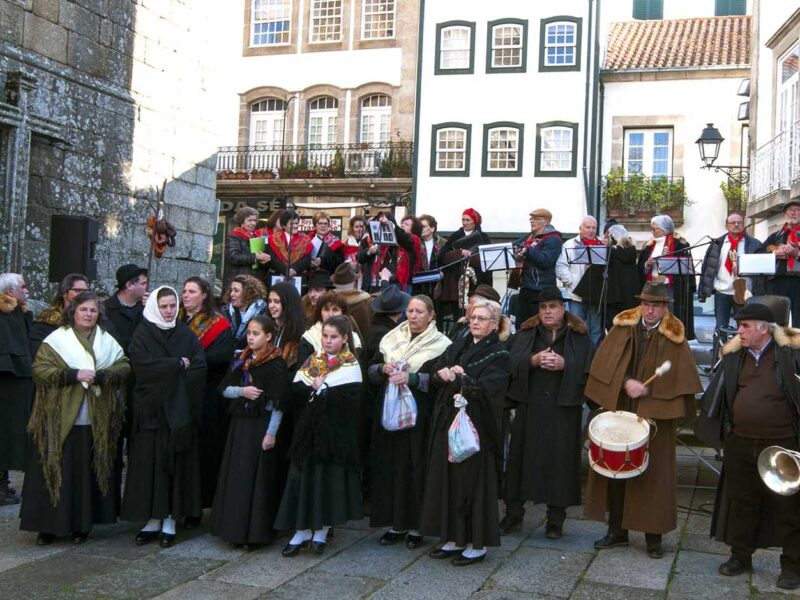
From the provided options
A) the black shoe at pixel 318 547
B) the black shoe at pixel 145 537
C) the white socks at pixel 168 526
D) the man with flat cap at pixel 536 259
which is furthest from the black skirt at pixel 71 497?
the man with flat cap at pixel 536 259

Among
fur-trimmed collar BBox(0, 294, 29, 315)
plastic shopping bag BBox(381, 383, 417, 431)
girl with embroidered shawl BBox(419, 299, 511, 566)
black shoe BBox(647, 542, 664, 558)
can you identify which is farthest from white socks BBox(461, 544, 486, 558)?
fur-trimmed collar BBox(0, 294, 29, 315)

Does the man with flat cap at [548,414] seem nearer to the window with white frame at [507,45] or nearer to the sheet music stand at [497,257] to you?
the sheet music stand at [497,257]

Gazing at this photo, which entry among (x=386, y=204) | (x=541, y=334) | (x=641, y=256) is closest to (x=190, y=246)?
(x=641, y=256)

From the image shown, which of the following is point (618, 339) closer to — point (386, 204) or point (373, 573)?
point (373, 573)

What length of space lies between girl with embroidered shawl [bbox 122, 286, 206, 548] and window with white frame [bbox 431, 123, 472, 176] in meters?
20.3

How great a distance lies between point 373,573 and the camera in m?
6.02

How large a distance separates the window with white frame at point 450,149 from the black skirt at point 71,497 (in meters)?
20.7

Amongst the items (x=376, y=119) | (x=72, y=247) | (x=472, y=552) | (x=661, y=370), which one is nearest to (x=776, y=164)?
(x=661, y=370)

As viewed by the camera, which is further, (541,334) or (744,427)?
(541,334)

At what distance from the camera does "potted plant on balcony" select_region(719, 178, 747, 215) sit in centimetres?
2438

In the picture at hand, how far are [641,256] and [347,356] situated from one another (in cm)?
515

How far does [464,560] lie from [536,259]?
4.69m

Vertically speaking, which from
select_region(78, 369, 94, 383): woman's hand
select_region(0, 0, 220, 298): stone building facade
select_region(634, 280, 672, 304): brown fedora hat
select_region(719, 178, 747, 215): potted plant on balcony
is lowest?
select_region(78, 369, 94, 383): woman's hand

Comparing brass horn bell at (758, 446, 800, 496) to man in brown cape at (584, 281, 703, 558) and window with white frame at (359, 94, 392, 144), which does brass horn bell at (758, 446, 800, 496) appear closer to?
man in brown cape at (584, 281, 703, 558)
